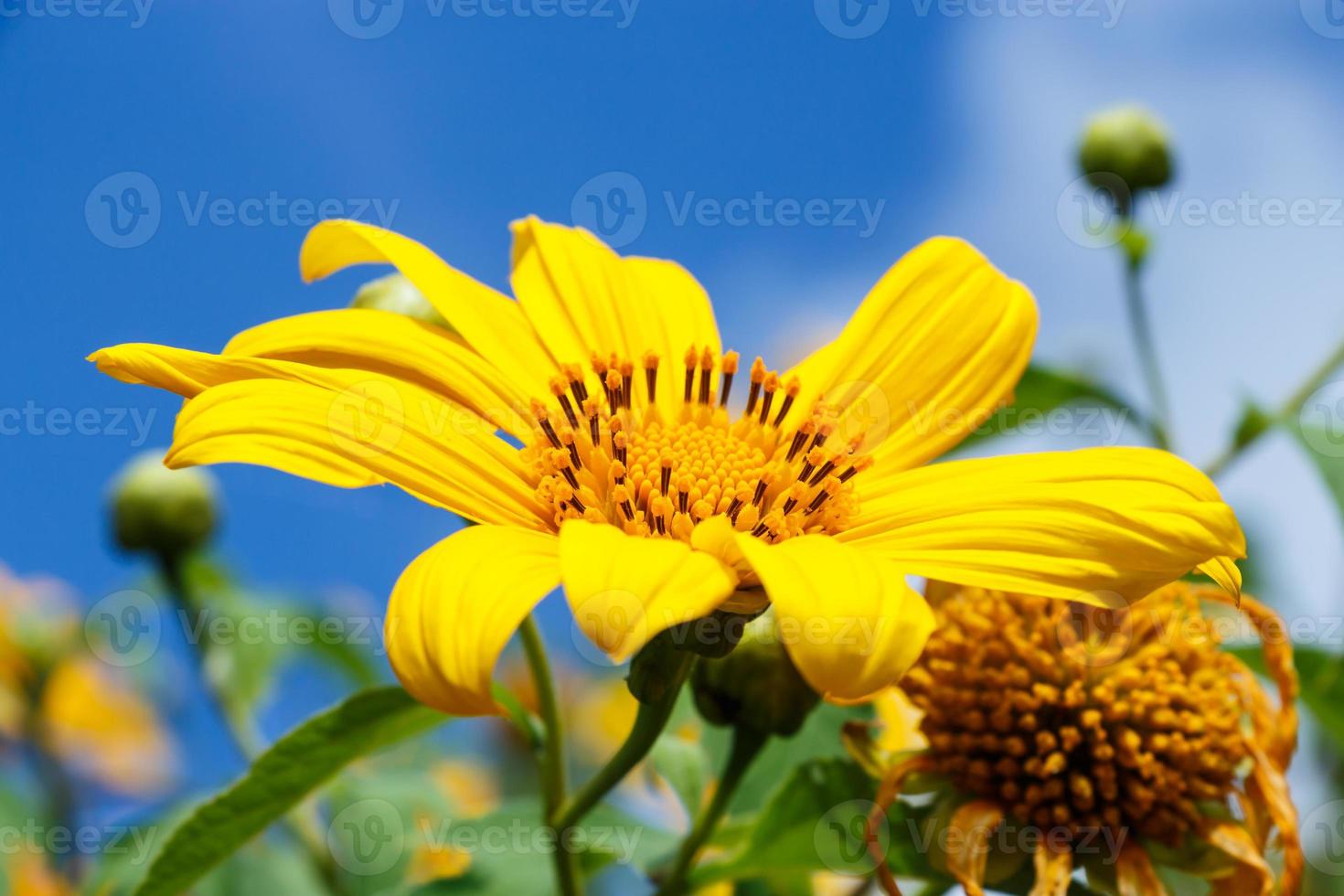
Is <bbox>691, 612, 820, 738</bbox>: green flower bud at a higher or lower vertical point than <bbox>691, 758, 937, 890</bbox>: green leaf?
higher

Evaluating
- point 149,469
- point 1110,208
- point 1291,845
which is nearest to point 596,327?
point 1291,845

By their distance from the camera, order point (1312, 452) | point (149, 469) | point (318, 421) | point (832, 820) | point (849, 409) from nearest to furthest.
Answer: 1. point (318, 421)
2. point (832, 820)
3. point (849, 409)
4. point (1312, 452)
5. point (149, 469)

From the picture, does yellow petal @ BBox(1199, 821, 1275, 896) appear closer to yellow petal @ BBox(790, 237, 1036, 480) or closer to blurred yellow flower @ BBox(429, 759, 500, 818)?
yellow petal @ BBox(790, 237, 1036, 480)

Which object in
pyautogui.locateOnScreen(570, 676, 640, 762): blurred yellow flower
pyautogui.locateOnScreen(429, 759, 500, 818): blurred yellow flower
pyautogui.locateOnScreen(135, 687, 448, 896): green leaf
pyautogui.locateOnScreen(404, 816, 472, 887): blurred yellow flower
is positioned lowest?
pyautogui.locateOnScreen(570, 676, 640, 762): blurred yellow flower

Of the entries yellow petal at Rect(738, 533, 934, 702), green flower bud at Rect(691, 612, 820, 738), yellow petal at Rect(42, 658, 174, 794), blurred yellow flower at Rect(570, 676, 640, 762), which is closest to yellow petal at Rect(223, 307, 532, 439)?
green flower bud at Rect(691, 612, 820, 738)

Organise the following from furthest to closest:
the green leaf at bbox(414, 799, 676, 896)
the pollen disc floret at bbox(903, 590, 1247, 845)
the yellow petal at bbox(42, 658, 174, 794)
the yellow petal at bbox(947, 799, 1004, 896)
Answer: the yellow petal at bbox(42, 658, 174, 794), the green leaf at bbox(414, 799, 676, 896), the pollen disc floret at bbox(903, 590, 1247, 845), the yellow petal at bbox(947, 799, 1004, 896)

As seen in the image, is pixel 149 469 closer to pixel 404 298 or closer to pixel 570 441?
pixel 404 298

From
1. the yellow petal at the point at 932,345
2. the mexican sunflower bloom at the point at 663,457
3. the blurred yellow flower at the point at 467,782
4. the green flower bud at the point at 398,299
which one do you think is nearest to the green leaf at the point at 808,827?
the mexican sunflower bloom at the point at 663,457
